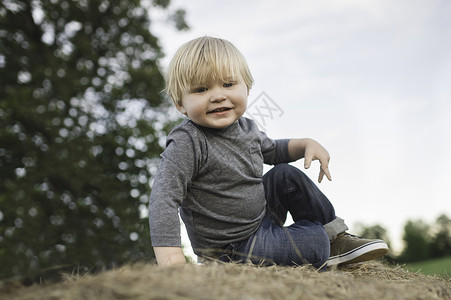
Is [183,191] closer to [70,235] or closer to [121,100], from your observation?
[70,235]

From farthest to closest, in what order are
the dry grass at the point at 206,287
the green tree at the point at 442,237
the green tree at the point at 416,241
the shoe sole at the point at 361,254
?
the green tree at the point at 416,241, the green tree at the point at 442,237, the shoe sole at the point at 361,254, the dry grass at the point at 206,287

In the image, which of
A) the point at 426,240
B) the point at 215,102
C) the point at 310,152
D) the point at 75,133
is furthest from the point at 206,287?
the point at 426,240

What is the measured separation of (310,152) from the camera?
2439mm

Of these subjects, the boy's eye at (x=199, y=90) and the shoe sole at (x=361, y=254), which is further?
the shoe sole at (x=361, y=254)

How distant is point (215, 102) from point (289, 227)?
0.79m

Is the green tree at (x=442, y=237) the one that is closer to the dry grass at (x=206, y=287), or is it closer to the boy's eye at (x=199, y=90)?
the dry grass at (x=206, y=287)

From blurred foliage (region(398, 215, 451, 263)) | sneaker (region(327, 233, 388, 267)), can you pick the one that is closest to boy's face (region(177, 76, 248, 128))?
sneaker (region(327, 233, 388, 267))

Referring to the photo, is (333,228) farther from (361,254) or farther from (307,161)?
(307,161)

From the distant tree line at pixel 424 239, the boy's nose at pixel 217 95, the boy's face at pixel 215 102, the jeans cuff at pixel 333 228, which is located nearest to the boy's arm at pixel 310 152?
the jeans cuff at pixel 333 228

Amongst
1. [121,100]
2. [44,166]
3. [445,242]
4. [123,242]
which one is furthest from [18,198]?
[445,242]

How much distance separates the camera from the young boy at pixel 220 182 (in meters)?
2.01

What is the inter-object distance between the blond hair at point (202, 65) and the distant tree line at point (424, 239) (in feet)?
44.2

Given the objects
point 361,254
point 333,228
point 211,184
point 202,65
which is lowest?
point 361,254

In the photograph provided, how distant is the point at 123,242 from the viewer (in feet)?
20.1
